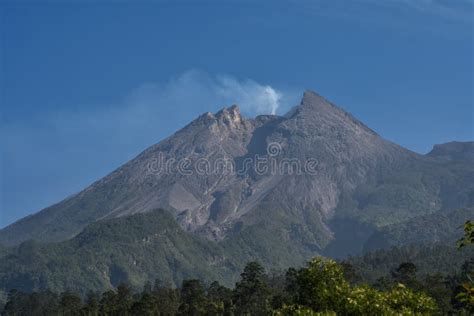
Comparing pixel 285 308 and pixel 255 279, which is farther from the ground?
pixel 255 279

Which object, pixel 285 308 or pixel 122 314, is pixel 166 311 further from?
pixel 285 308

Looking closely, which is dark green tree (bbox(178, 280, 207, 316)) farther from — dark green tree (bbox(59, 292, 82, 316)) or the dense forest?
dark green tree (bbox(59, 292, 82, 316))

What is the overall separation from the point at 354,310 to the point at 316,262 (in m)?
8.30

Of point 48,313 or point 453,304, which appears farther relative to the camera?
point 48,313

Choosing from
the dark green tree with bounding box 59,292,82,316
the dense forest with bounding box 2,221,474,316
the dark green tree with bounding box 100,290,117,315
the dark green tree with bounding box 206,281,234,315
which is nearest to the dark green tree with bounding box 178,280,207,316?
the dense forest with bounding box 2,221,474,316

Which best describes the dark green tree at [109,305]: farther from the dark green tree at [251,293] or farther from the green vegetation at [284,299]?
the dark green tree at [251,293]

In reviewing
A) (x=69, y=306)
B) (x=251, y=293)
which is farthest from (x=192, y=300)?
(x=69, y=306)

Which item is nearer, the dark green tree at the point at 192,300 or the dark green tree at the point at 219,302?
the dark green tree at the point at 219,302

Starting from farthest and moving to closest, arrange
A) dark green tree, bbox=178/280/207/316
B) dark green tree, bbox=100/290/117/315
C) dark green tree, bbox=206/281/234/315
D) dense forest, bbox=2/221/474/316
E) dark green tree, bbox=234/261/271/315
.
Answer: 1. dark green tree, bbox=100/290/117/315
2. dark green tree, bbox=234/261/271/315
3. dark green tree, bbox=178/280/207/316
4. dark green tree, bbox=206/281/234/315
5. dense forest, bbox=2/221/474/316

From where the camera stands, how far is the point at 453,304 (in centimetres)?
12875

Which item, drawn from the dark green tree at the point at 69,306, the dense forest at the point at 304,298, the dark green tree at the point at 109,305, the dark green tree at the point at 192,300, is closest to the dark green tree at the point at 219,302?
the dense forest at the point at 304,298

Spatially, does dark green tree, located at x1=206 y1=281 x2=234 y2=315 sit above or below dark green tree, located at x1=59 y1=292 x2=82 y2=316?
below

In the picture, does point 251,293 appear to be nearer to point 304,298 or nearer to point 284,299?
point 284,299

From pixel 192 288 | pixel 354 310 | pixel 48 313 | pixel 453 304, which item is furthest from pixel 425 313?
pixel 48 313
